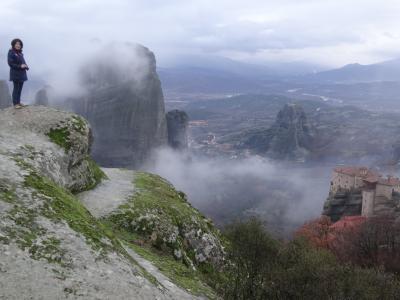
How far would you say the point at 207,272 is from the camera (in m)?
24.2

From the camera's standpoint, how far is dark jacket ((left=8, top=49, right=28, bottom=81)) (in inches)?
1059

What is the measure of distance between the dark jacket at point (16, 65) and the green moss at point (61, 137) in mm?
4463

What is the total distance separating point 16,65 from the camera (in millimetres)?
27250

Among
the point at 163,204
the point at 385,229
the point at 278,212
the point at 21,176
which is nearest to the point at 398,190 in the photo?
the point at 385,229

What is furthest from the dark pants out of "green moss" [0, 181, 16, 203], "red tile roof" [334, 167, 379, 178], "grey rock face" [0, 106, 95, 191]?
"red tile roof" [334, 167, 379, 178]

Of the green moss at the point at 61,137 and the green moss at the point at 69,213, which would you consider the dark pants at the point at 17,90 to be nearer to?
the green moss at the point at 61,137

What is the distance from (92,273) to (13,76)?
735 inches

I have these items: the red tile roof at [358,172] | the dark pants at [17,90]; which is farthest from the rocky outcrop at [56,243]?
the red tile roof at [358,172]

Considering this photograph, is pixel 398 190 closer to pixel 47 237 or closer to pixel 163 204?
pixel 163 204

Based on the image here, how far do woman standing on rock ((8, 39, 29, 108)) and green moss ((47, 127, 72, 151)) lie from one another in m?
3.48

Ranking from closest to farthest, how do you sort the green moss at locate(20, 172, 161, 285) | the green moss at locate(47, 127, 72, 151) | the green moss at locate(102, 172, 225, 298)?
the green moss at locate(20, 172, 161, 285), the green moss at locate(102, 172, 225, 298), the green moss at locate(47, 127, 72, 151)

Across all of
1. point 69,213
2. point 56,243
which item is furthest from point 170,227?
point 56,243

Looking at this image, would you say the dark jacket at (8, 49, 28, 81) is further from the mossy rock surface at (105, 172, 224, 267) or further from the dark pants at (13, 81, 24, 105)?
the mossy rock surface at (105, 172, 224, 267)

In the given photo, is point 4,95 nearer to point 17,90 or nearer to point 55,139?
point 17,90
